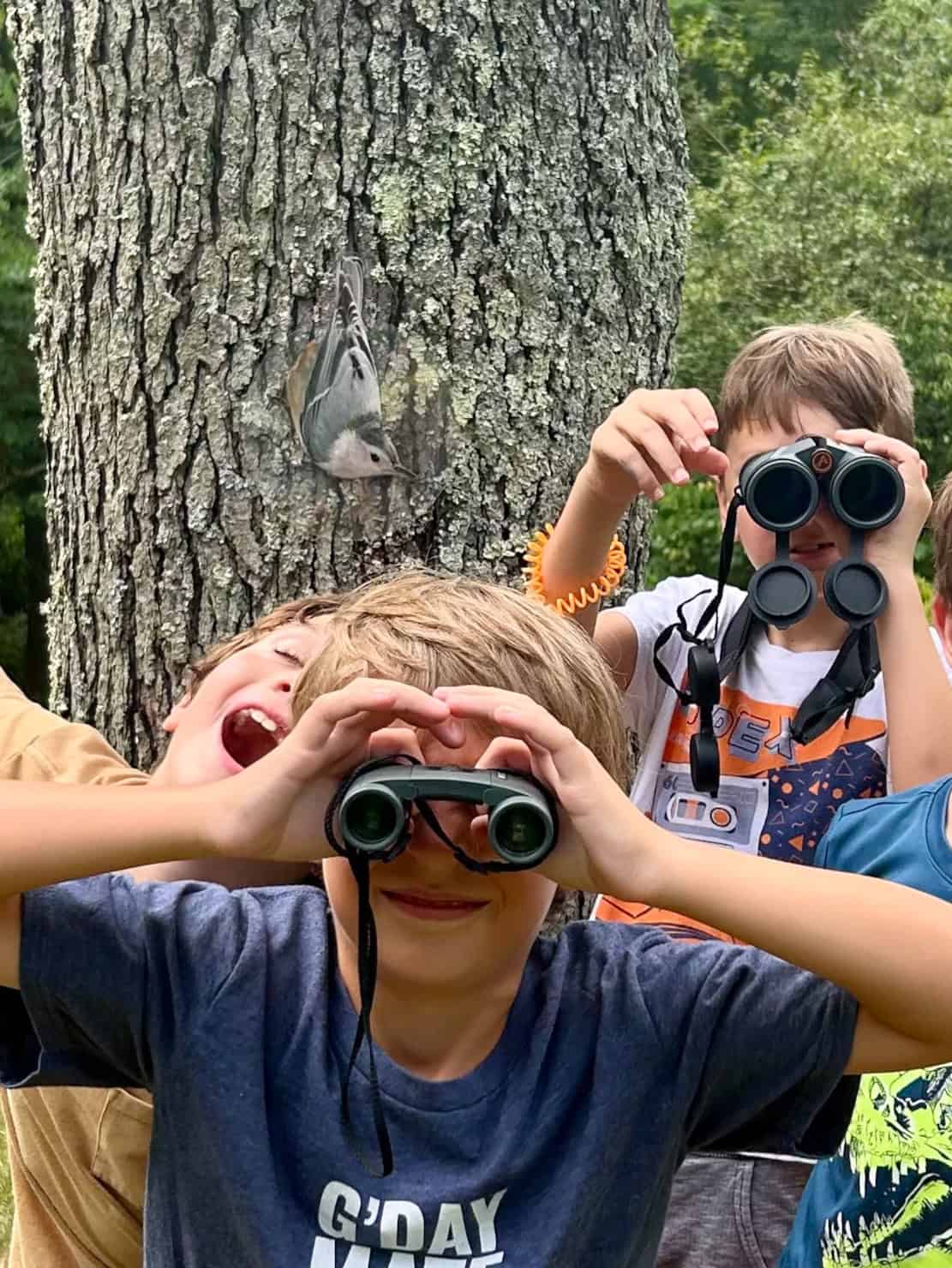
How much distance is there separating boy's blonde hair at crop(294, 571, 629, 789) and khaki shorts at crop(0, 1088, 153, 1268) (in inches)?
24.0

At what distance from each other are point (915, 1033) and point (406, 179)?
1532 millimetres

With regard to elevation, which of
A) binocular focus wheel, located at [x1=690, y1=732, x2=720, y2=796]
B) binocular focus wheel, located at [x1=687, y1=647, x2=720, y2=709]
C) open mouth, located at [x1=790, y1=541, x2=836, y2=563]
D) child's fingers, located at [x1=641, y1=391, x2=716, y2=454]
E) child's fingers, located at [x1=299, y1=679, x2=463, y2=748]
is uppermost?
child's fingers, located at [x1=641, y1=391, x2=716, y2=454]

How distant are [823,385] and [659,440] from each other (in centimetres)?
48

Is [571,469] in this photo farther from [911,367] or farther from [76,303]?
[911,367]

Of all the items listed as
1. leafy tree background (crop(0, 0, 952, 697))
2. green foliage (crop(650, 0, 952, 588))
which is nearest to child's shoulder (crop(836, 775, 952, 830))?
leafy tree background (crop(0, 0, 952, 697))

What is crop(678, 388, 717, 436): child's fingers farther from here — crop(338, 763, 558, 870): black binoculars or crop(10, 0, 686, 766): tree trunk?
crop(338, 763, 558, 870): black binoculars

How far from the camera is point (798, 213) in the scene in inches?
562

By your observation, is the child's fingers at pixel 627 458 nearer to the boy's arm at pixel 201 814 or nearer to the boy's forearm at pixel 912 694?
the boy's forearm at pixel 912 694

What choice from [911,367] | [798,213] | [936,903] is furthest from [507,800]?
[798,213]

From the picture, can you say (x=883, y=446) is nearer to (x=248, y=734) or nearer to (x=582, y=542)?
(x=582, y=542)

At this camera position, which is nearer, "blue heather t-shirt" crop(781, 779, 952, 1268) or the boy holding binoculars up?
"blue heather t-shirt" crop(781, 779, 952, 1268)

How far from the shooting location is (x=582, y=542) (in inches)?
93.2

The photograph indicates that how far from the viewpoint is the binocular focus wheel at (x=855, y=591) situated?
2197 mm

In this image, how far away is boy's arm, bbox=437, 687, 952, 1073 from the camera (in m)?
1.50
